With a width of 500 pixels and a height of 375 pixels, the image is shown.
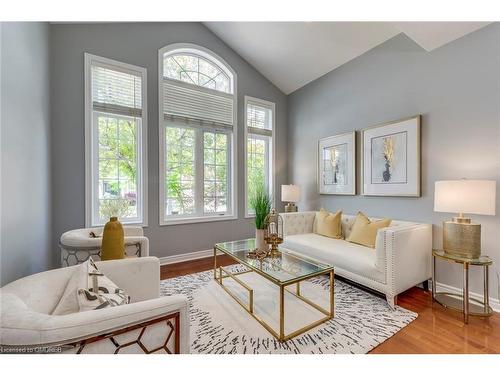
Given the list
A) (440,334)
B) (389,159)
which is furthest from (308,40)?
(440,334)

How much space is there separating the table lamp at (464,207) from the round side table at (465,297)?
8cm

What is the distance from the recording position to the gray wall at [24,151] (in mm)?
1490

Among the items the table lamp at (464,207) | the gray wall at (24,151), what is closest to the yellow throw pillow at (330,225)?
the table lamp at (464,207)

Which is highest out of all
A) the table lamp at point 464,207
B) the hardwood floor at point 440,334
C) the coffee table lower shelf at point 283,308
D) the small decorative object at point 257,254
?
the table lamp at point 464,207

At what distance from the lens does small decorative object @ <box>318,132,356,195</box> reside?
10.9 feet

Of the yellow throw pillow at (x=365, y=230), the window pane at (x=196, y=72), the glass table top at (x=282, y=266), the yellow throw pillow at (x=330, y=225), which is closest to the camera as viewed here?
the glass table top at (x=282, y=266)

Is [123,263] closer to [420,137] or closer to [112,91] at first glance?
[112,91]

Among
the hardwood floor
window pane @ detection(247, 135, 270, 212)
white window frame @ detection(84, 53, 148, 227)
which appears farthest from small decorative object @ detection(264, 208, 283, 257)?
white window frame @ detection(84, 53, 148, 227)

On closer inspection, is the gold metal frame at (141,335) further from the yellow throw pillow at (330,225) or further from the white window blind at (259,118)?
the white window blind at (259,118)

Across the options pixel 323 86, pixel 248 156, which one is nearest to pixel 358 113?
pixel 323 86

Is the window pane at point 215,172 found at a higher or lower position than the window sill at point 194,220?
higher

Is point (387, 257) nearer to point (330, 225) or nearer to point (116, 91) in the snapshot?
Answer: point (330, 225)

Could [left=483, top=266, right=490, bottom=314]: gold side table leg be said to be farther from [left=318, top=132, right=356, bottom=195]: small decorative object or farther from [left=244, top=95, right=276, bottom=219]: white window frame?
[left=244, top=95, right=276, bottom=219]: white window frame
